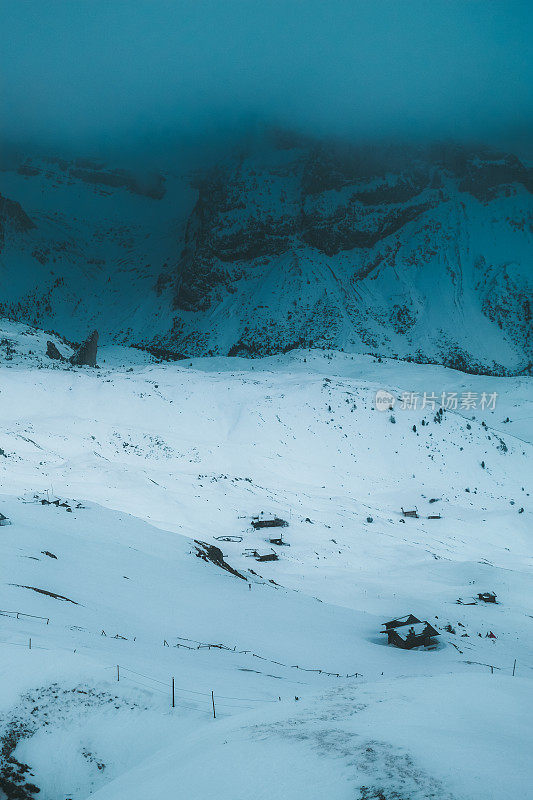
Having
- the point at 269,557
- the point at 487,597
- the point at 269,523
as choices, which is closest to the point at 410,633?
the point at 487,597

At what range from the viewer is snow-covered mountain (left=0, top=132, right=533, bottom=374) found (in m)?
98.0

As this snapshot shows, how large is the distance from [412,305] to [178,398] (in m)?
70.9

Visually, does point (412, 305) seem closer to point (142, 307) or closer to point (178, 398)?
point (142, 307)

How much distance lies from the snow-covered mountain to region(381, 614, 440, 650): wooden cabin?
76634mm

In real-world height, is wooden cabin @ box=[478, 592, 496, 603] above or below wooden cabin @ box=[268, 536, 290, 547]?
above

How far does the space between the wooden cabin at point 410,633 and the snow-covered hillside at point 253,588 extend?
45 cm

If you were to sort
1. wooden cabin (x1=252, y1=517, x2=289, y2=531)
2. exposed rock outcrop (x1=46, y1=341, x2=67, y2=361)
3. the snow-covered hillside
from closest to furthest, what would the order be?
1. the snow-covered hillside
2. wooden cabin (x1=252, y1=517, x2=289, y2=531)
3. exposed rock outcrop (x1=46, y1=341, x2=67, y2=361)

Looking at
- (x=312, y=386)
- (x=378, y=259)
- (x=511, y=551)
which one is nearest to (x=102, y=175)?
(x=378, y=259)

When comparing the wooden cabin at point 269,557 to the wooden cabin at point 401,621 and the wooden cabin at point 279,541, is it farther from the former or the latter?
the wooden cabin at point 401,621

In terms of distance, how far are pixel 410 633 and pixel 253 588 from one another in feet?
15.4

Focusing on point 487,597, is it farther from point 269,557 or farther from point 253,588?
point 253,588

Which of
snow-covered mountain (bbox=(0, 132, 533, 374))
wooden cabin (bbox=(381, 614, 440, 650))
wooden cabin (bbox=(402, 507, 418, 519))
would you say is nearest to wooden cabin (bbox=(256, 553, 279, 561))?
wooden cabin (bbox=(381, 614, 440, 650))

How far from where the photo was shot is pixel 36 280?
11275 centimetres

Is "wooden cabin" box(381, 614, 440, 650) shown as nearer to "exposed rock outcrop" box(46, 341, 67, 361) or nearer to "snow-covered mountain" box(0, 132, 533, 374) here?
"exposed rock outcrop" box(46, 341, 67, 361)
